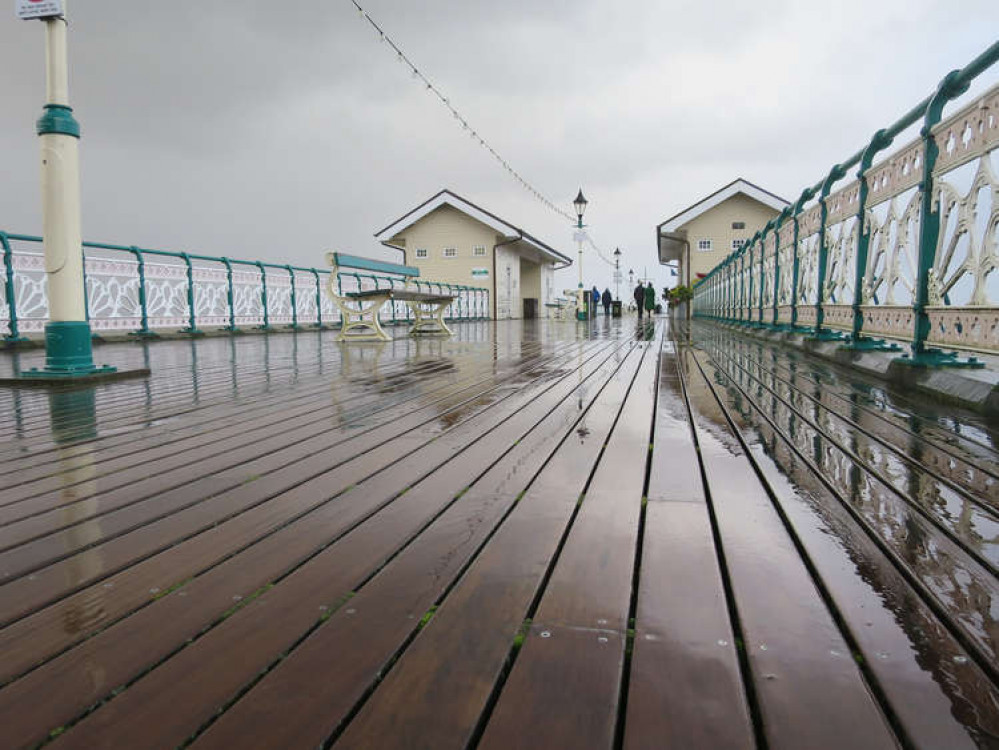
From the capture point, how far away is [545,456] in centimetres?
203

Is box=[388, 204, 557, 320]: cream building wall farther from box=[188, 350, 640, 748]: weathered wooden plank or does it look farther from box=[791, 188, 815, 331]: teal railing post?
box=[188, 350, 640, 748]: weathered wooden plank

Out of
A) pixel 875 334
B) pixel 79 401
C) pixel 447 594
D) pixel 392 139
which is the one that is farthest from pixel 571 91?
pixel 447 594

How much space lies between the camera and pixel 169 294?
10000mm

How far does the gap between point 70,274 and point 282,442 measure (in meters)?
2.93

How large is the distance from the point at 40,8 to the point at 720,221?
76.5 ft


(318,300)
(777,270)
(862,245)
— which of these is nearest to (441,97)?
(318,300)

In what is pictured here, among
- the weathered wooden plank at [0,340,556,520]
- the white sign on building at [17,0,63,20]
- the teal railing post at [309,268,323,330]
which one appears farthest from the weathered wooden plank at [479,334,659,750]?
the teal railing post at [309,268,323,330]

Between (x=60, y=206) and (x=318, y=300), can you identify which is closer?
(x=60, y=206)

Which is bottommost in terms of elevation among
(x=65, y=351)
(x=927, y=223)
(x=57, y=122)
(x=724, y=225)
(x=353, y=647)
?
(x=353, y=647)

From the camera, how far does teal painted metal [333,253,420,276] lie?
7801mm

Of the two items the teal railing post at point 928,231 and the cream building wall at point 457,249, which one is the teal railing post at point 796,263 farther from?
the cream building wall at point 457,249

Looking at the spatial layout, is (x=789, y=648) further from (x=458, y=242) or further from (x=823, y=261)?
(x=458, y=242)

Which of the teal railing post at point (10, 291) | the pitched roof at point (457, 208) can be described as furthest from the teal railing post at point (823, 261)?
the pitched roof at point (457, 208)

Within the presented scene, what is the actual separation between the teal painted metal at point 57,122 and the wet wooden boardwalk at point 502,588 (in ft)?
8.58
